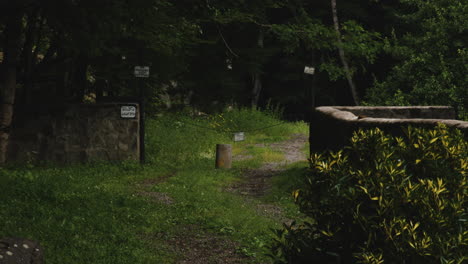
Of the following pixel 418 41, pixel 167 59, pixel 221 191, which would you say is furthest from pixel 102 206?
pixel 418 41

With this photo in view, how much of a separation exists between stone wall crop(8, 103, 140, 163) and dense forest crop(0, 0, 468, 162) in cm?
38

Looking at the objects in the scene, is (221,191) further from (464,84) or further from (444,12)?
(444,12)

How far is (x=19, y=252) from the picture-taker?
16.3 ft

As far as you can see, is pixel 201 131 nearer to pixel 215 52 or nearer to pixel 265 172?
pixel 215 52

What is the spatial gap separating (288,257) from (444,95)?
17.0m

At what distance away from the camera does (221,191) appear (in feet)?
39.1

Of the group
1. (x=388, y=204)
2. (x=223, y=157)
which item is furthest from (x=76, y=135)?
(x=388, y=204)

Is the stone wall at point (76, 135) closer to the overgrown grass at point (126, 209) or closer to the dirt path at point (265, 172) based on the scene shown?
the overgrown grass at point (126, 209)

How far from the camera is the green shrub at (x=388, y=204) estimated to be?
356 cm

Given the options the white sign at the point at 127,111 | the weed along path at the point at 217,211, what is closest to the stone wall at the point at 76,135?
the white sign at the point at 127,111

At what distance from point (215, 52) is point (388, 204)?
19.4 meters

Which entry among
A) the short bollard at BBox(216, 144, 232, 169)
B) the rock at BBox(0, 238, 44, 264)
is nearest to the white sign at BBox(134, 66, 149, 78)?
the short bollard at BBox(216, 144, 232, 169)

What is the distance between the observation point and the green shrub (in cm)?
356

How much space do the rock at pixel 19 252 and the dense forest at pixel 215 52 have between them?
11.4 ft
